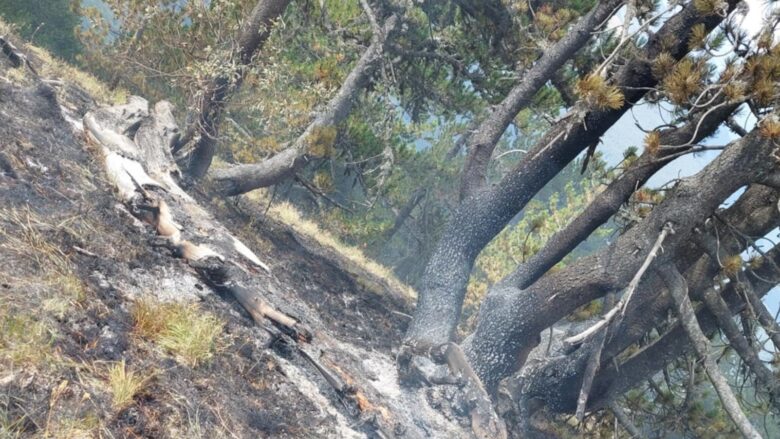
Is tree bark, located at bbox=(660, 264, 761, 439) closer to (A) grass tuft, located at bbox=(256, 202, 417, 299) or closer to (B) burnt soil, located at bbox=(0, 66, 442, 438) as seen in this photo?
(B) burnt soil, located at bbox=(0, 66, 442, 438)

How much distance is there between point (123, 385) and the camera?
2.77 meters

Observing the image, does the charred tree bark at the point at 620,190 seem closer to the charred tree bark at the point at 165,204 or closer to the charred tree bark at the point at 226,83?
the charred tree bark at the point at 165,204

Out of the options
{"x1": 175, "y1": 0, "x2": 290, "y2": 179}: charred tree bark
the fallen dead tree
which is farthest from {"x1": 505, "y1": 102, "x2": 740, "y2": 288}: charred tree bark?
{"x1": 175, "y1": 0, "x2": 290, "y2": 179}: charred tree bark

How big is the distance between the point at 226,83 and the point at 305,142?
1.52 m

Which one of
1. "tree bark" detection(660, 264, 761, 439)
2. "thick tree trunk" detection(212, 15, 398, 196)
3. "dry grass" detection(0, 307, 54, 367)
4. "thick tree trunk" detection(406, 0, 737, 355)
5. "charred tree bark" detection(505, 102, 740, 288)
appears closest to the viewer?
"dry grass" detection(0, 307, 54, 367)

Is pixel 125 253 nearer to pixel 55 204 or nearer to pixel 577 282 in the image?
pixel 55 204

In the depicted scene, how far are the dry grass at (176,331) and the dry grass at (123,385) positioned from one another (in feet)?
1.47

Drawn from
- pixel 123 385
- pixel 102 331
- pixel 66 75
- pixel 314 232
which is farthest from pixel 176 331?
pixel 66 75

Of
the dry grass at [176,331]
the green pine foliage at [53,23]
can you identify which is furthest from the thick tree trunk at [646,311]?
the green pine foliage at [53,23]

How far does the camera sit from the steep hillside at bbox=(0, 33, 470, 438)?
270 centimetres

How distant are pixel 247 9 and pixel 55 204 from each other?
16.0 feet

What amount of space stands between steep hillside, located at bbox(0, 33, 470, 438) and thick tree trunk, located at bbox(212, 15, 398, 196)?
2.11 m

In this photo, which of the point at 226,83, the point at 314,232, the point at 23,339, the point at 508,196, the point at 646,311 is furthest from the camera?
Result: the point at 314,232

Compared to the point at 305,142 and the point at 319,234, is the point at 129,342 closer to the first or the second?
the point at 305,142
